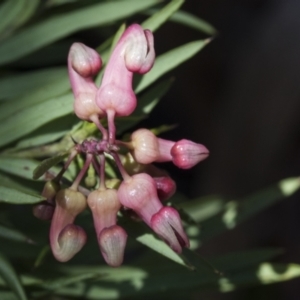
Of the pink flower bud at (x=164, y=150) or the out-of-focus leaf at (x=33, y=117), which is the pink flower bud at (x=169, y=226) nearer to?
the pink flower bud at (x=164, y=150)

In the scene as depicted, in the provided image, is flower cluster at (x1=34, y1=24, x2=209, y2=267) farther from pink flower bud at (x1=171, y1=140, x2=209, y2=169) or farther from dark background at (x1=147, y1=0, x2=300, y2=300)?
dark background at (x1=147, y1=0, x2=300, y2=300)

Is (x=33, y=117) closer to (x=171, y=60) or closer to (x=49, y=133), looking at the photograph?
(x=49, y=133)

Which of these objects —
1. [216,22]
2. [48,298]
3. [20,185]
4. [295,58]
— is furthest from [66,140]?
[216,22]

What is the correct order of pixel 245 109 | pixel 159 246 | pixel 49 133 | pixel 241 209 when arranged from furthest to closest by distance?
1. pixel 245 109
2. pixel 241 209
3. pixel 49 133
4. pixel 159 246

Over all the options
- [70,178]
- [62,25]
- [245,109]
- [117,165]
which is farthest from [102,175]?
[245,109]

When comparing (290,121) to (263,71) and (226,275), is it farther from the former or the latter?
(226,275)

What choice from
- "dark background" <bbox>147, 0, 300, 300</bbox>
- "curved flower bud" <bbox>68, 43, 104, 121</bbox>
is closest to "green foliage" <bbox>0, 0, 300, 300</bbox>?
"curved flower bud" <bbox>68, 43, 104, 121</bbox>
